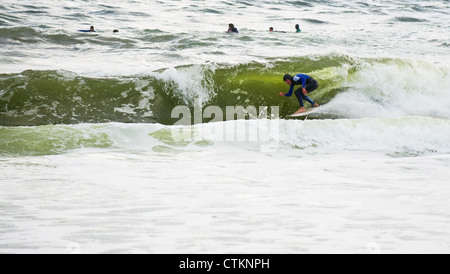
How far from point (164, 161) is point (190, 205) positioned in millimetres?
2451

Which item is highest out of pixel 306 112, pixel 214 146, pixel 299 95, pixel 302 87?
pixel 302 87

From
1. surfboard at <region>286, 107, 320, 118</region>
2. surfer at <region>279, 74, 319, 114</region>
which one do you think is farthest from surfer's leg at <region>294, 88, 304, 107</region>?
surfboard at <region>286, 107, 320, 118</region>

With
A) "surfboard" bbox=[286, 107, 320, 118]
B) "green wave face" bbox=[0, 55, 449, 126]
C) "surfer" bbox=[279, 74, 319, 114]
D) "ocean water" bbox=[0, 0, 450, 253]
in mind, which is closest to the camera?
"ocean water" bbox=[0, 0, 450, 253]

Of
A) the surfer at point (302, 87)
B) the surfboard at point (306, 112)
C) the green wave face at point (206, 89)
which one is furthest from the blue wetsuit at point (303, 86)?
the green wave face at point (206, 89)

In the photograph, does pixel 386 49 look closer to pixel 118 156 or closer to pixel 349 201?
pixel 118 156

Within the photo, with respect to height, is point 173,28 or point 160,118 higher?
point 173,28

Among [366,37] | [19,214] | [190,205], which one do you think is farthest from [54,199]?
[366,37]

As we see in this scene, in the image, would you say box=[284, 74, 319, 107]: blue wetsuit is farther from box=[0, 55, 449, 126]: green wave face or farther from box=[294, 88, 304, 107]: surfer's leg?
box=[0, 55, 449, 126]: green wave face

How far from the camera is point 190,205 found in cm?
457

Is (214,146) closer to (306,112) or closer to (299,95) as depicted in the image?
(306,112)

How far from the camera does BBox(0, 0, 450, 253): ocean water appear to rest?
3.85m

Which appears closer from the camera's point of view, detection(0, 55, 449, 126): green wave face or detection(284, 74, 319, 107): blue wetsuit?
detection(0, 55, 449, 126): green wave face

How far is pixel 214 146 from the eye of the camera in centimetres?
812

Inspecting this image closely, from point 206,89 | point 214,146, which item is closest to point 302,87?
point 206,89
